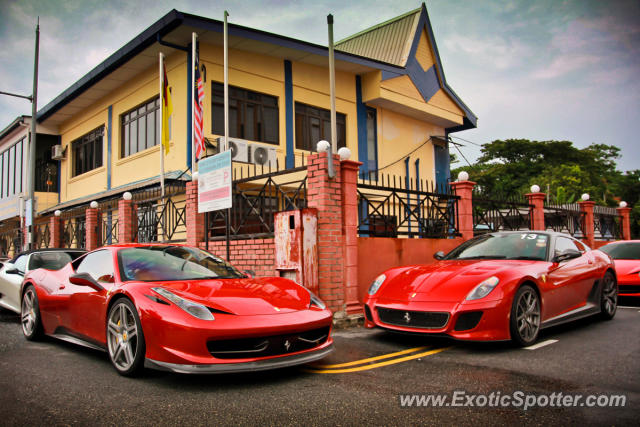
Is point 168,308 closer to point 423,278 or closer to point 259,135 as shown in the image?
point 423,278

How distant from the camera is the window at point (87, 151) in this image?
19.9 metres

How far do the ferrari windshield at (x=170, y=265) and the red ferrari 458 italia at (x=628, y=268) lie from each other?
7573 millimetres

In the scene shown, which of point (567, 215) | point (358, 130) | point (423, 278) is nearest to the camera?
point (423, 278)

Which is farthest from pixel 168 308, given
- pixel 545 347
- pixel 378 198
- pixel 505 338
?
pixel 378 198

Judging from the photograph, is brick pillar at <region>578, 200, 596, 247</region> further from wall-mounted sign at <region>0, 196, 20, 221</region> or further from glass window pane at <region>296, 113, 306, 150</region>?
wall-mounted sign at <region>0, 196, 20, 221</region>

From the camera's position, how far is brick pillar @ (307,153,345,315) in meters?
7.42

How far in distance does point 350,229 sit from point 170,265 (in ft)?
10.9

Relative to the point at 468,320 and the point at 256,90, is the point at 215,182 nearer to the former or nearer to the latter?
the point at 468,320

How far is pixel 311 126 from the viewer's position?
55.7ft

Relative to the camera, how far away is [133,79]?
1716 cm

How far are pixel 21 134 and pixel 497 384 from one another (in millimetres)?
26566

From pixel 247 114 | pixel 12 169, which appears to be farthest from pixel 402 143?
pixel 12 169

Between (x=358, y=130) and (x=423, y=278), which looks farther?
(x=358, y=130)

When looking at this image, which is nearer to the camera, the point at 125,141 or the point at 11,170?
the point at 125,141
